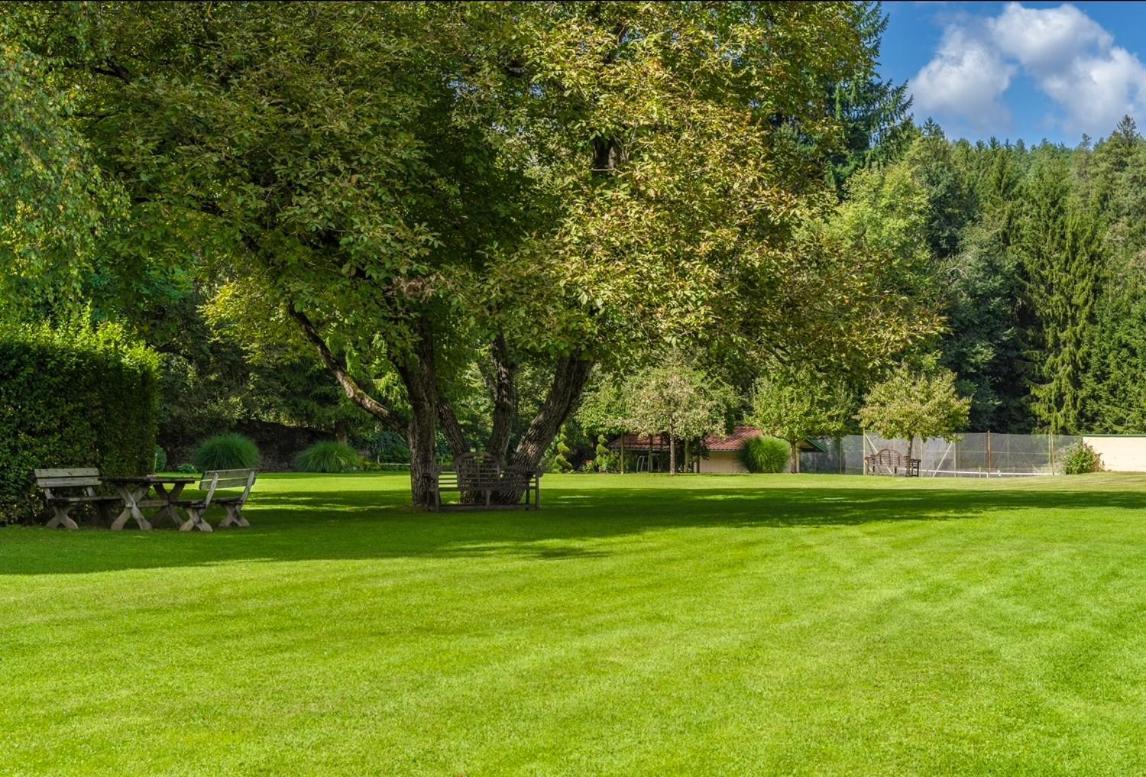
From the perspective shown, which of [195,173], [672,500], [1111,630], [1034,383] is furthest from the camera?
[1034,383]

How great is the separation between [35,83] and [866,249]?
18980mm

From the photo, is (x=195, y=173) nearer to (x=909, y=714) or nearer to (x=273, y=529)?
(x=273, y=529)

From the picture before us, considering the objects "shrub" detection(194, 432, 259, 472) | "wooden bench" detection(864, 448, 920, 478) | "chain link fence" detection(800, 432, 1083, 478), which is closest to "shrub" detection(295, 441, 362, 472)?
"shrub" detection(194, 432, 259, 472)

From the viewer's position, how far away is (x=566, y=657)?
30.7 feet

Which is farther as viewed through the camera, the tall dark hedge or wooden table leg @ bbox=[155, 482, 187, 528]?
wooden table leg @ bbox=[155, 482, 187, 528]

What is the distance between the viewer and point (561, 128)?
961 inches

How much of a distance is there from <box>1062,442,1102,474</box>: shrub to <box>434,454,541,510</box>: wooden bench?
44.7 m

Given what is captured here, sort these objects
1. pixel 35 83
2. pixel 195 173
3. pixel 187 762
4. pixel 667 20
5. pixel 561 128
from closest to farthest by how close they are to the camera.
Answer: pixel 187 762
pixel 35 83
pixel 195 173
pixel 667 20
pixel 561 128

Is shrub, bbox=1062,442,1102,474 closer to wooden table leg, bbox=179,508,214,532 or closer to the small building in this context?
the small building

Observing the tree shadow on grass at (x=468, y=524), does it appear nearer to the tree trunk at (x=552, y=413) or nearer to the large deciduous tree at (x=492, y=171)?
the tree trunk at (x=552, y=413)

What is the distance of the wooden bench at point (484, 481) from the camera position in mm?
26438

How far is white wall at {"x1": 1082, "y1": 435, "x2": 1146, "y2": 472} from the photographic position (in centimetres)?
6303

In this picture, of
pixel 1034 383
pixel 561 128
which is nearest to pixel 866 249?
pixel 561 128

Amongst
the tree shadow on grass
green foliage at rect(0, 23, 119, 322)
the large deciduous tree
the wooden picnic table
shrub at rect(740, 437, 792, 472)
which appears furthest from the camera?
shrub at rect(740, 437, 792, 472)
